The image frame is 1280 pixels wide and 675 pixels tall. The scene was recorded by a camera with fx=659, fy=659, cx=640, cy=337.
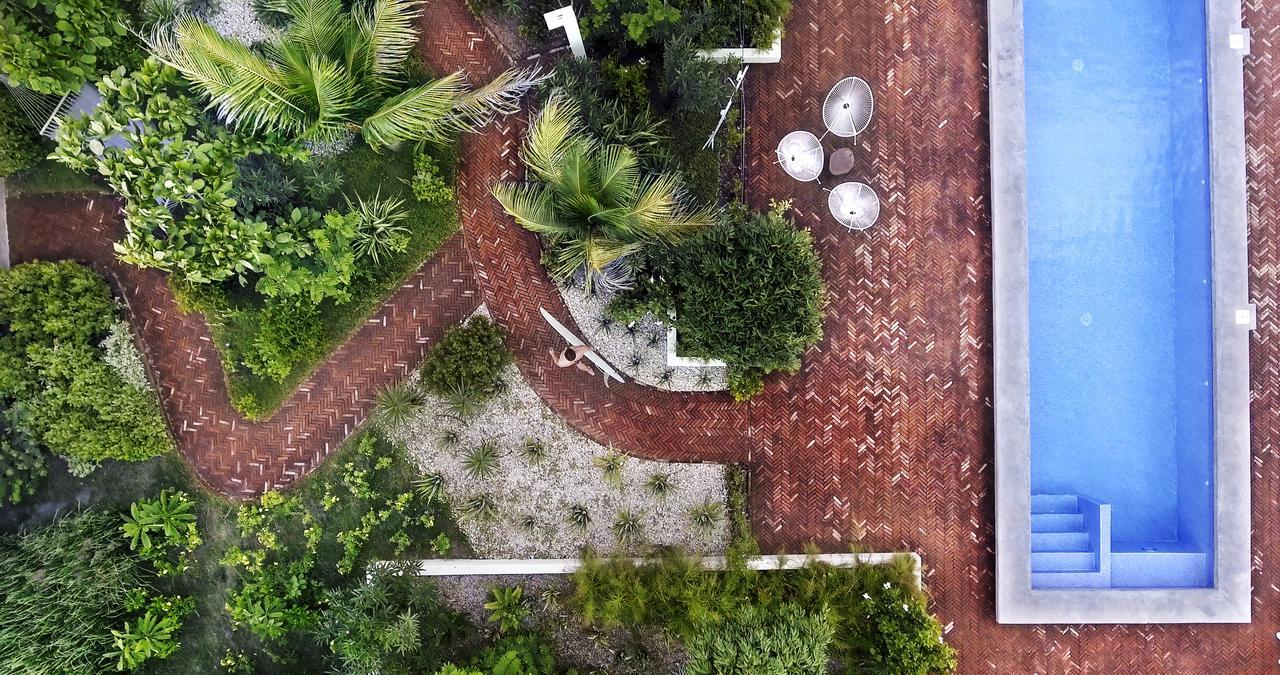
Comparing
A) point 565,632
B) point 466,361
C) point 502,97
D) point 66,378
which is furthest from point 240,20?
point 565,632

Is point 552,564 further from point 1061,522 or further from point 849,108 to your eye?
point 849,108

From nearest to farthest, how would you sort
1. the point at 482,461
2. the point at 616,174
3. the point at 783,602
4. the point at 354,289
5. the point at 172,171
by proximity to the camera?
the point at 616,174 → the point at 172,171 → the point at 783,602 → the point at 482,461 → the point at 354,289

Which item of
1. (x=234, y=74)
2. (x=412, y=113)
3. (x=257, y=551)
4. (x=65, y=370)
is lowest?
(x=257, y=551)

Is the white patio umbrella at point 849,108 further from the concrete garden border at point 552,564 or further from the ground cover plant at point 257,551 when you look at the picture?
the ground cover plant at point 257,551

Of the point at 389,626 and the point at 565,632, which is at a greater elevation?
the point at 389,626

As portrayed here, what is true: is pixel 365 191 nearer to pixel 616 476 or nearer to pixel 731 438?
pixel 616 476

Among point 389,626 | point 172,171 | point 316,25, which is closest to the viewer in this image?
point 316,25

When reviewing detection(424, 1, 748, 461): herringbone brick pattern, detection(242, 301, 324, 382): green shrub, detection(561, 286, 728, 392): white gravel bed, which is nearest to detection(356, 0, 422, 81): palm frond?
detection(424, 1, 748, 461): herringbone brick pattern
